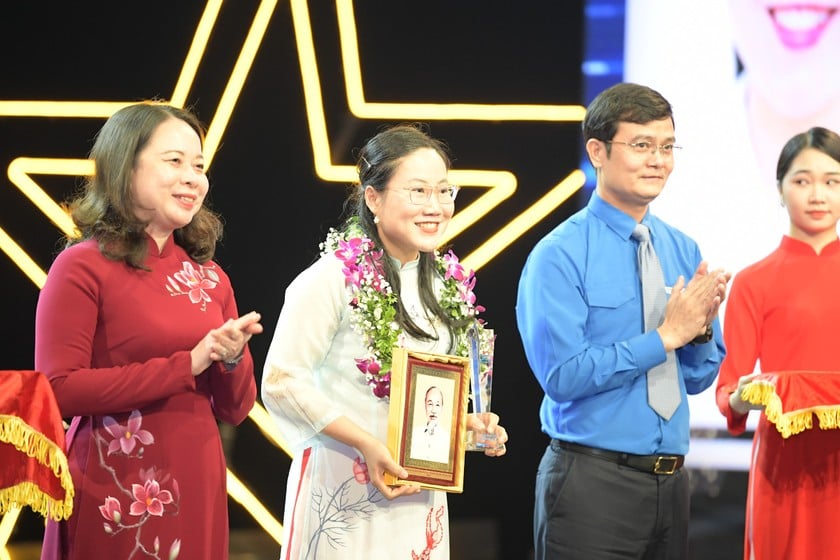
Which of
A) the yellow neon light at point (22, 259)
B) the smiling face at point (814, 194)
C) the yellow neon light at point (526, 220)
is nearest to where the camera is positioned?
the smiling face at point (814, 194)

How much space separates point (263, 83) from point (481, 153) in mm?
991

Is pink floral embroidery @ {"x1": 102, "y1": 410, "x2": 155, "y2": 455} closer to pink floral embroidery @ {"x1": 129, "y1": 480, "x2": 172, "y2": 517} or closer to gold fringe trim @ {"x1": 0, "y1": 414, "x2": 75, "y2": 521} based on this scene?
pink floral embroidery @ {"x1": 129, "y1": 480, "x2": 172, "y2": 517}

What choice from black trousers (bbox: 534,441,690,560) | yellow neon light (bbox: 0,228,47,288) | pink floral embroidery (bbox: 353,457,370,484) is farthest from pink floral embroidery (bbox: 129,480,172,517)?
yellow neon light (bbox: 0,228,47,288)

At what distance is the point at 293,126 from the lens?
16.2 ft

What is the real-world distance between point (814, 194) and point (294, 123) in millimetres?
2270

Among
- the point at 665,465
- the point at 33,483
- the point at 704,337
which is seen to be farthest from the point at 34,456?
the point at 704,337

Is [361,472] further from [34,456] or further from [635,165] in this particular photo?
[635,165]

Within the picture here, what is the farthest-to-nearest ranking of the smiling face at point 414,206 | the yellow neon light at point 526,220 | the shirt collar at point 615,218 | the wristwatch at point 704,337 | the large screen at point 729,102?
1. the yellow neon light at point 526,220
2. the large screen at point 729,102
3. the shirt collar at point 615,218
4. the wristwatch at point 704,337
5. the smiling face at point 414,206

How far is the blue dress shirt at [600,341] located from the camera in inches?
123

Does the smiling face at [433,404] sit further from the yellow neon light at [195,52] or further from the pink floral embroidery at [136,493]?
the yellow neon light at [195,52]

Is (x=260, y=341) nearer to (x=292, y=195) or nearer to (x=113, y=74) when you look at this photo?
(x=292, y=195)

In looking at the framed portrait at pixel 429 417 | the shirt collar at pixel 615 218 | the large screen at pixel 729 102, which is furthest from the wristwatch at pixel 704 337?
the large screen at pixel 729 102

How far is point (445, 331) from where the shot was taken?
115 inches

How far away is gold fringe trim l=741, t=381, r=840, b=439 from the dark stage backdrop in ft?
5.76
